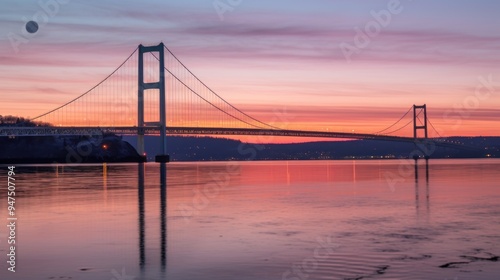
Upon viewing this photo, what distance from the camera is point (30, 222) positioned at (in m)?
17.5

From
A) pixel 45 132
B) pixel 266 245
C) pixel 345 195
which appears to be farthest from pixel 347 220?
pixel 45 132

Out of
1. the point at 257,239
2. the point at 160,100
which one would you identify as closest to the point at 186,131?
the point at 160,100

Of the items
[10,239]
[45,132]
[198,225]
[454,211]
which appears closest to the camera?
[10,239]

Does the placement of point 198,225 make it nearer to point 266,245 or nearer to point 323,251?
point 266,245

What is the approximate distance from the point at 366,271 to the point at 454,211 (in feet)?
33.7
